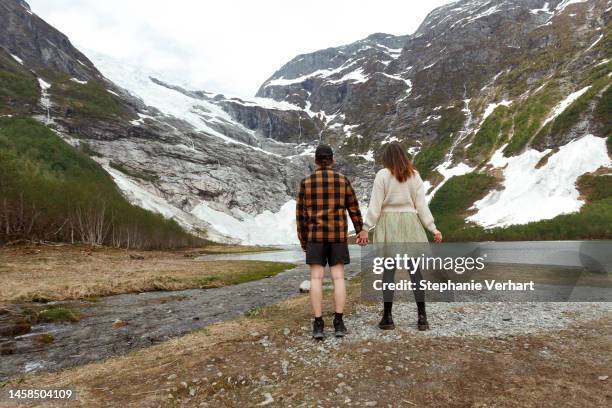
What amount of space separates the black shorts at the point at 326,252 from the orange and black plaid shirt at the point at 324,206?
4.7 inches

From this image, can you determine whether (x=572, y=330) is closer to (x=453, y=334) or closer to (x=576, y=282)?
(x=453, y=334)

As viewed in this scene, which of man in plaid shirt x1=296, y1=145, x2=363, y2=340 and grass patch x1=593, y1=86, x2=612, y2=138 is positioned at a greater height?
grass patch x1=593, y1=86, x2=612, y2=138

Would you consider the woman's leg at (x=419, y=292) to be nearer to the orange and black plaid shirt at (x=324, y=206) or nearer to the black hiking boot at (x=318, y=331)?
the orange and black plaid shirt at (x=324, y=206)

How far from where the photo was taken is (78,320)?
657 inches

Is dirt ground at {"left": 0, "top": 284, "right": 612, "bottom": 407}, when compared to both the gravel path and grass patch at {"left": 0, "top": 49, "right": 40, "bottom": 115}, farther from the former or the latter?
grass patch at {"left": 0, "top": 49, "right": 40, "bottom": 115}

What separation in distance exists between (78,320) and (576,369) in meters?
18.6

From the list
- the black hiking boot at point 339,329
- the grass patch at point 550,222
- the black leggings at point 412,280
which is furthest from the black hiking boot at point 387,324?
the grass patch at point 550,222

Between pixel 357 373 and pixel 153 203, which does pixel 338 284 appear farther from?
pixel 153 203

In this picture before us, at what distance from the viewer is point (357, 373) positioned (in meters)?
6.48

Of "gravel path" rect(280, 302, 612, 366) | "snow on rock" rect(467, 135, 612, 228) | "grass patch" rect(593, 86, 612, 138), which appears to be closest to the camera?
"gravel path" rect(280, 302, 612, 366)

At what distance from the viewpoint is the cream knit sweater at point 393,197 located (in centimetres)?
921

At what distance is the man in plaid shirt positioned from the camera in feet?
27.8

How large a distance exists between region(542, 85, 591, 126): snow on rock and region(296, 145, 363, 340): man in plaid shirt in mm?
196176

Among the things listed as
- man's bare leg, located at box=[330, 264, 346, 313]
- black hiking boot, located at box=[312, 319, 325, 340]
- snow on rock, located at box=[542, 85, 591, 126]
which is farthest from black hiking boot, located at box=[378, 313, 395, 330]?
snow on rock, located at box=[542, 85, 591, 126]
